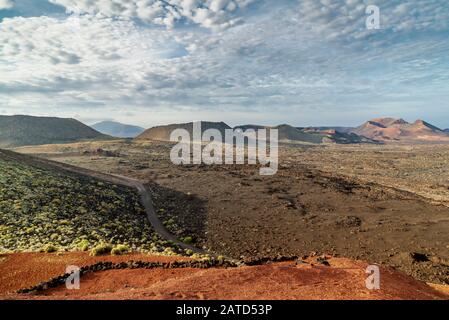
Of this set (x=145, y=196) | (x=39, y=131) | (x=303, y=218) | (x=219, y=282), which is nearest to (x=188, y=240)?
(x=303, y=218)

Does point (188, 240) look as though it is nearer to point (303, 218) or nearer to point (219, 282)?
point (303, 218)

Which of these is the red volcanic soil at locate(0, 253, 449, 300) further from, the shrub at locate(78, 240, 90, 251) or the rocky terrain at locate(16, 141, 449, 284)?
the rocky terrain at locate(16, 141, 449, 284)

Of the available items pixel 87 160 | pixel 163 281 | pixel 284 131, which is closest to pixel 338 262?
pixel 163 281

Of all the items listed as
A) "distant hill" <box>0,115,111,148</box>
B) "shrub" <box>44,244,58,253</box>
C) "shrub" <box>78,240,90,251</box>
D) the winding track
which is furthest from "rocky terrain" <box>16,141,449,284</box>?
"distant hill" <box>0,115,111,148</box>
